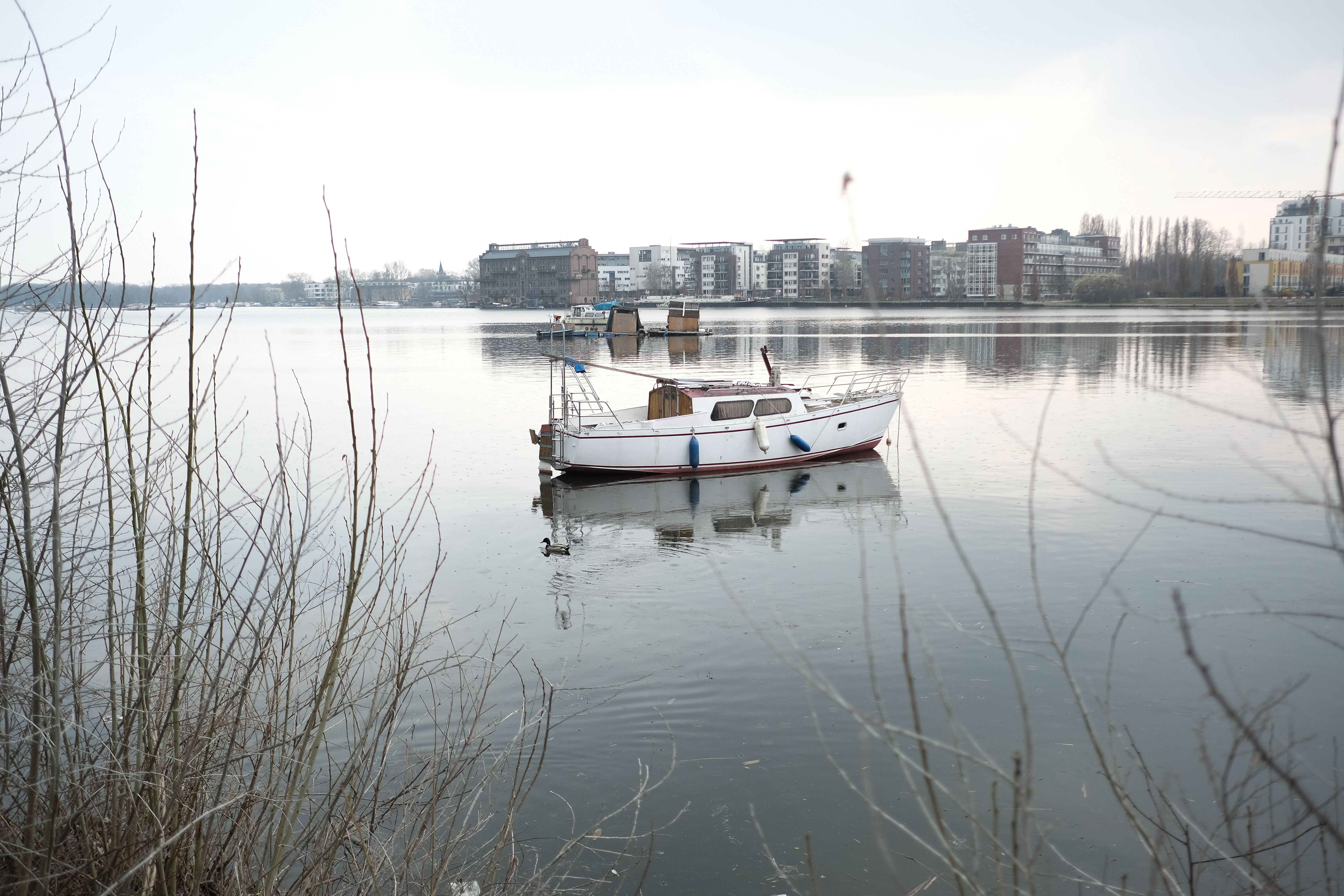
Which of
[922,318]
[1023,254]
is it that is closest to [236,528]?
[922,318]

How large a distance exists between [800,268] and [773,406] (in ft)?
572

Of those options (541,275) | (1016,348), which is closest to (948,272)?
(541,275)

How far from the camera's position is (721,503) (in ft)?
58.1

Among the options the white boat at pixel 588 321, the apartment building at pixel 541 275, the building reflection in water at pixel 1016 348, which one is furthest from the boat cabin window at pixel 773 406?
the apartment building at pixel 541 275

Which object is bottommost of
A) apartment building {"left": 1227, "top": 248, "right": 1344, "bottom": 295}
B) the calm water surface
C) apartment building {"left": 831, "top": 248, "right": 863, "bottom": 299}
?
the calm water surface

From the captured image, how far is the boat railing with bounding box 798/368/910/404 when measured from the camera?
22.4 metres

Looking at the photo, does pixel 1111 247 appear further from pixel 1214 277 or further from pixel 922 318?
pixel 1214 277

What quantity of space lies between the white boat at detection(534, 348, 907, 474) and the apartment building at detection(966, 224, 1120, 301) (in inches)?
5436

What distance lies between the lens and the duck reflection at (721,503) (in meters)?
15.6

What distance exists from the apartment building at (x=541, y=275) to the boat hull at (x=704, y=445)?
147 metres

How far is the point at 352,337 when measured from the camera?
73.9 metres

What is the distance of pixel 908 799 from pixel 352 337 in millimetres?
71907

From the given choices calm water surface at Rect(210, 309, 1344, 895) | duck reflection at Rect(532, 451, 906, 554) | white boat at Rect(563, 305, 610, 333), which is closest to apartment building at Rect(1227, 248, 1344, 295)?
calm water surface at Rect(210, 309, 1344, 895)

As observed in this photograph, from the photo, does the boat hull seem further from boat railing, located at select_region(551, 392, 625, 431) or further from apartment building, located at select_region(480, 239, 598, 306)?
apartment building, located at select_region(480, 239, 598, 306)
